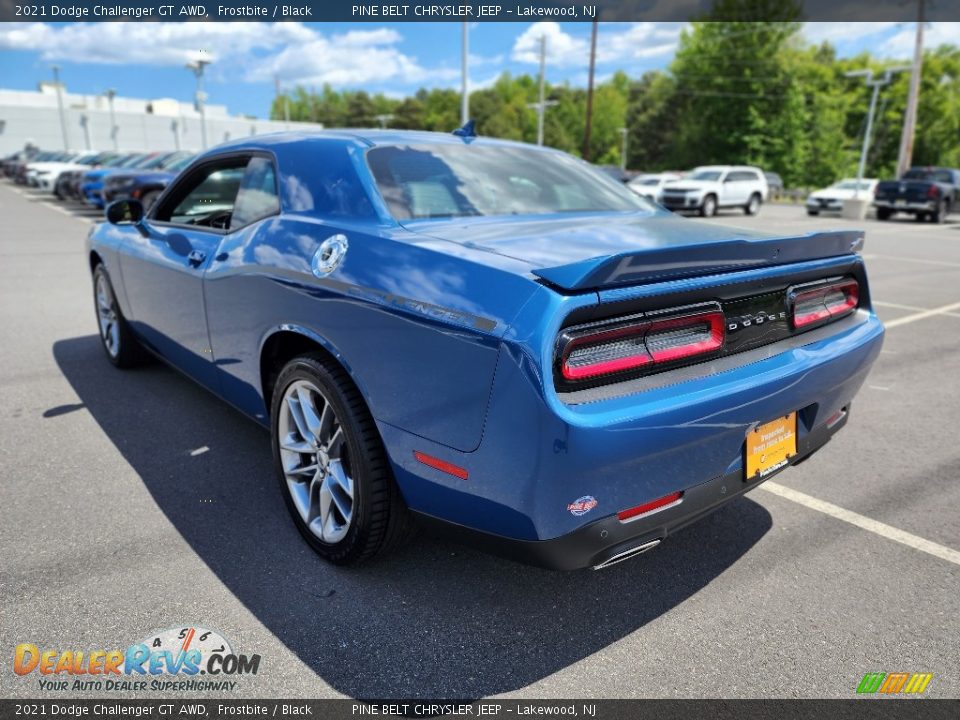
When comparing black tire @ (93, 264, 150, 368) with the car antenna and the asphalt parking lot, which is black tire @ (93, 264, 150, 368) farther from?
the car antenna

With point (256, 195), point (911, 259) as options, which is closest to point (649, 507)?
Answer: point (256, 195)

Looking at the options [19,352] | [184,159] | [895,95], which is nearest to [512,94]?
[895,95]

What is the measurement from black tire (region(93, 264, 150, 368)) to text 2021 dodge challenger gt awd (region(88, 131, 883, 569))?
1595 millimetres

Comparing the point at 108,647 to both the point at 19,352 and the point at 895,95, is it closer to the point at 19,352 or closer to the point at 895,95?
the point at 19,352

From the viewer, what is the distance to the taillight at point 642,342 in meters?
1.88

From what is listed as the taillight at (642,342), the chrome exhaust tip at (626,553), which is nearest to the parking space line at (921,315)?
the taillight at (642,342)

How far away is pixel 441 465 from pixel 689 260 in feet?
3.09

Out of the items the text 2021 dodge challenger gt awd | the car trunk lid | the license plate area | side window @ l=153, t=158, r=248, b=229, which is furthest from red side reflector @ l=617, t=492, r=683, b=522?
side window @ l=153, t=158, r=248, b=229

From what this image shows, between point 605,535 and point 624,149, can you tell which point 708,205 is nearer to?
point 605,535

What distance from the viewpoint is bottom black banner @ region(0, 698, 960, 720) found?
192 cm

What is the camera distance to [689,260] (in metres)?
2.04

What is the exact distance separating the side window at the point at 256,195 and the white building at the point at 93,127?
209 ft

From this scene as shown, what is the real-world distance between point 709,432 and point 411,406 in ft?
2.90

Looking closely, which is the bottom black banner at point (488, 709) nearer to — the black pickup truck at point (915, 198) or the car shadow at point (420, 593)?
the car shadow at point (420, 593)
